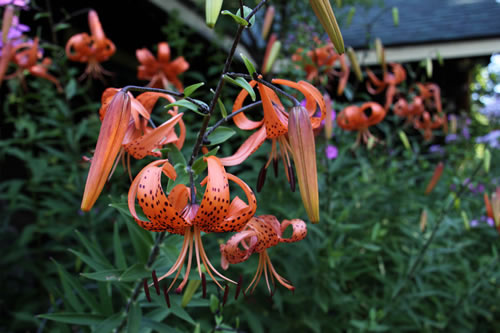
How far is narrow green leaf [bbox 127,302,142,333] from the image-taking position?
0.76m

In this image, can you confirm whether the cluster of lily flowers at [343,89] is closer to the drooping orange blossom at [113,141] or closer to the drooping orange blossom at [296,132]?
the drooping orange blossom at [296,132]

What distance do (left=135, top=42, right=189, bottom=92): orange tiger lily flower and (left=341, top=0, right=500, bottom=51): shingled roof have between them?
2.25 metres

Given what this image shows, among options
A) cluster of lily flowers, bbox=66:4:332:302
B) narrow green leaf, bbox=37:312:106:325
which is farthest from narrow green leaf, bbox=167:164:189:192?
narrow green leaf, bbox=37:312:106:325

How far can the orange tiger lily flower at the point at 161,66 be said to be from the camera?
1.66 meters

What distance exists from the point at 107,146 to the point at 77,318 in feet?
1.72

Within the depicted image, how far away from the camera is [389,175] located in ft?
6.83

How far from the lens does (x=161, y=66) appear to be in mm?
1720

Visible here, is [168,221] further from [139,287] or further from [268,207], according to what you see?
[268,207]

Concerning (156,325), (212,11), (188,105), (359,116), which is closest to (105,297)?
(156,325)

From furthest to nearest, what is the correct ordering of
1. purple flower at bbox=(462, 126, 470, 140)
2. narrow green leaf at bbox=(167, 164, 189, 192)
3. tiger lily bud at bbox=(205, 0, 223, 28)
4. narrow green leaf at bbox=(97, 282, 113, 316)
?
purple flower at bbox=(462, 126, 470, 140) → narrow green leaf at bbox=(97, 282, 113, 316) → narrow green leaf at bbox=(167, 164, 189, 192) → tiger lily bud at bbox=(205, 0, 223, 28)

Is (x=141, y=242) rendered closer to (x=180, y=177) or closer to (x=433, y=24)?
(x=180, y=177)

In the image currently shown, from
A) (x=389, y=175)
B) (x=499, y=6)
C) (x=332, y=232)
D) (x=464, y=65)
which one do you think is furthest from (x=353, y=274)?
(x=499, y=6)

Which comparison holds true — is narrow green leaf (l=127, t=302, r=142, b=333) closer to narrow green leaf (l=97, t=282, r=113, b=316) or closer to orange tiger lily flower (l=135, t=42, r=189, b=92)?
narrow green leaf (l=97, t=282, r=113, b=316)

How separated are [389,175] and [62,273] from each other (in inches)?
69.4
